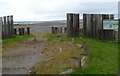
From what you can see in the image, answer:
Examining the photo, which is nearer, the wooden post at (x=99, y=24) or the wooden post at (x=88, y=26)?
the wooden post at (x=99, y=24)

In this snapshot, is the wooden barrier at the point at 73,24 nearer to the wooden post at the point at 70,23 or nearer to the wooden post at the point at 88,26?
the wooden post at the point at 70,23

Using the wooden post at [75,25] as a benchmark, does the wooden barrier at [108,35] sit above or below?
below

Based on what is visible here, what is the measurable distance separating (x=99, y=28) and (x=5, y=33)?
7.89 meters

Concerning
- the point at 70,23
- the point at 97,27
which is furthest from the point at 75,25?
the point at 97,27

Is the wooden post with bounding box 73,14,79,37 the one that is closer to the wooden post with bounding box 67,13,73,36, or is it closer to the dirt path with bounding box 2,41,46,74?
the wooden post with bounding box 67,13,73,36

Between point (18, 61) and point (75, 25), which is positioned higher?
point (75, 25)

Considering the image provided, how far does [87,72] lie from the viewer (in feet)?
28.5

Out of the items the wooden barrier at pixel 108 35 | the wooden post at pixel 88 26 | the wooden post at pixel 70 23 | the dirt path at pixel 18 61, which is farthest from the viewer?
the wooden post at pixel 70 23

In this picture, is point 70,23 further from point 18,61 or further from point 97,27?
point 18,61

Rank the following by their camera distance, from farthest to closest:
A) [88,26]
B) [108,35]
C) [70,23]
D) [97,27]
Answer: [70,23] < [88,26] < [97,27] < [108,35]

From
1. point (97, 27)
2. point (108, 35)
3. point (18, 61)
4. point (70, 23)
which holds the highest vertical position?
point (70, 23)

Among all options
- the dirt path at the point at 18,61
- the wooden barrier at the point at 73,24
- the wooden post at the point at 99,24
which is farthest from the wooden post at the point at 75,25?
the dirt path at the point at 18,61

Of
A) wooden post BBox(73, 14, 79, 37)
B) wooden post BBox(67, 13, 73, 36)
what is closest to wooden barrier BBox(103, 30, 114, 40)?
wooden post BBox(73, 14, 79, 37)

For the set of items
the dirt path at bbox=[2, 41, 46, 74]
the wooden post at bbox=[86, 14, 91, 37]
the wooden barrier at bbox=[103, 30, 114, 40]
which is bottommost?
the dirt path at bbox=[2, 41, 46, 74]
